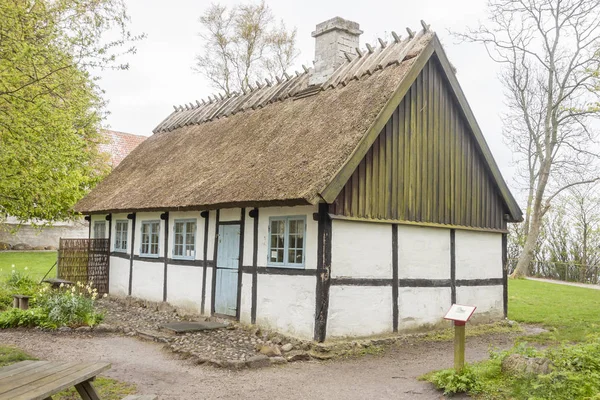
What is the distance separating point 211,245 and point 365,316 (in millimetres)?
3877

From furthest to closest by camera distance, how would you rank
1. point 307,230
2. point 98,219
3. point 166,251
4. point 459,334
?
point 98,219
point 166,251
point 307,230
point 459,334

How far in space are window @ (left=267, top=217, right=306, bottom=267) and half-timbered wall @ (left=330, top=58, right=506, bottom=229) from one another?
87 centimetres

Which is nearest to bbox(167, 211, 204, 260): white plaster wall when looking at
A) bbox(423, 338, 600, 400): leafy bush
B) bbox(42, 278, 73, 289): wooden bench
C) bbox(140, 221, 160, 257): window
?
bbox(140, 221, 160, 257): window

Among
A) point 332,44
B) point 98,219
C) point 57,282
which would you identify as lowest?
point 57,282

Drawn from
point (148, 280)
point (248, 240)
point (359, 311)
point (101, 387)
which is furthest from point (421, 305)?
point (148, 280)

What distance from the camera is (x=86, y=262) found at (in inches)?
633

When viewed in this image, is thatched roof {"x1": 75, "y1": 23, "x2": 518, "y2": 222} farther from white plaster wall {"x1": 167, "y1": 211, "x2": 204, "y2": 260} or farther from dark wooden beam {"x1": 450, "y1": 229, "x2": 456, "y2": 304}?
dark wooden beam {"x1": 450, "y1": 229, "x2": 456, "y2": 304}

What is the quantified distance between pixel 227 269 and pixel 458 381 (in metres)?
5.82

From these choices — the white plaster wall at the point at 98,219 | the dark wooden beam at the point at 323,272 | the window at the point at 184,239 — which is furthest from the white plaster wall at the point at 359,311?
the white plaster wall at the point at 98,219

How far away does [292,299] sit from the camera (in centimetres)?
965

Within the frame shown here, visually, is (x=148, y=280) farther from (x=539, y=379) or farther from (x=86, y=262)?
(x=539, y=379)

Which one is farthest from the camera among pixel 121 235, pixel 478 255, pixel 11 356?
pixel 121 235

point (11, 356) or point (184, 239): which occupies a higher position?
point (184, 239)

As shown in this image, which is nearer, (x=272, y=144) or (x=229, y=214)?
(x=229, y=214)
